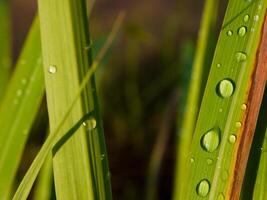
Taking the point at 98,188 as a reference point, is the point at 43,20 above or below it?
above

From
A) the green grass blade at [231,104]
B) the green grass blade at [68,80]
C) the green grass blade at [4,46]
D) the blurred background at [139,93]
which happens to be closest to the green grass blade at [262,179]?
the green grass blade at [231,104]

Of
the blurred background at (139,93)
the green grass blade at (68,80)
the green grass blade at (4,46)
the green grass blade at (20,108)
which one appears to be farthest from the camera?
the blurred background at (139,93)

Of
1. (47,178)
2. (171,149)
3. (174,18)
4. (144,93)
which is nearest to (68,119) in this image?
(47,178)

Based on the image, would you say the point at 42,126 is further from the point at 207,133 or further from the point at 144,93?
Result: the point at 207,133

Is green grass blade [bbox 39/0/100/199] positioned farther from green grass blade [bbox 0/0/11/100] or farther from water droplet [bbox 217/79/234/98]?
green grass blade [bbox 0/0/11/100]

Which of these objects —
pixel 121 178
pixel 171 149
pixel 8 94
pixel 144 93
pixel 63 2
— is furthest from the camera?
pixel 144 93

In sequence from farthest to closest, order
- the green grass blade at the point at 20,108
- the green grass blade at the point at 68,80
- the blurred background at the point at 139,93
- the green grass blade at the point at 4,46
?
the blurred background at the point at 139,93, the green grass blade at the point at 4,46, the green grass blade at the point at 20,108, the green grass blade at the point at 68,80

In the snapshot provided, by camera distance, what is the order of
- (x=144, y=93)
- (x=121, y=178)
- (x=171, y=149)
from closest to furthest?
(x=121, y=178), (x=171, y=149), (x=144, y=93)

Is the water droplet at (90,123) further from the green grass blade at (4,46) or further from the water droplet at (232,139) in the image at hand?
the green grass blade at (4,46)
